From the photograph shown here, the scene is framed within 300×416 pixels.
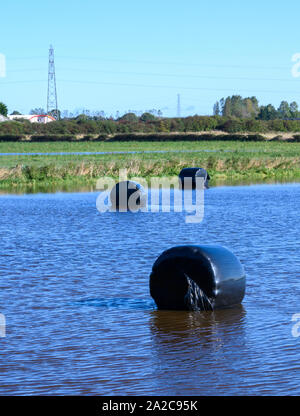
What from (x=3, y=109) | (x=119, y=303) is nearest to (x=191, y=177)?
(x=119, y=303)

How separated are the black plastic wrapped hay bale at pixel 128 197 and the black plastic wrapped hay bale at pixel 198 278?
1718 centimetres

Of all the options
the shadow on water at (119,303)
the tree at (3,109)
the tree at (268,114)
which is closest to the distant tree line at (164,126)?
the tree at (3,109)

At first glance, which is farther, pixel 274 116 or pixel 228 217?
pixel 274 116

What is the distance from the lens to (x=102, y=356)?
32.4 ft

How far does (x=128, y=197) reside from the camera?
2950 cm

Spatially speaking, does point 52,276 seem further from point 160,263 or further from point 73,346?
point 73,346

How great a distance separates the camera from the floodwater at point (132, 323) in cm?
893

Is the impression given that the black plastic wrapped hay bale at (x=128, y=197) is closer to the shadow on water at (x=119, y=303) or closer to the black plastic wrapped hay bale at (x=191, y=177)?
the black plastic wrapped hay bale at (x=191, y=177)

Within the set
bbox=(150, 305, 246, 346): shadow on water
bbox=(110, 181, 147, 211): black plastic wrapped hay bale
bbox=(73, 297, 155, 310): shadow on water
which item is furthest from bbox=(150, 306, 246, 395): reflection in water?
bbox=(110, 181, 147, 211): black plastic wrapped hay bale

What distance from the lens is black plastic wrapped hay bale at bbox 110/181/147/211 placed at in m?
29.2

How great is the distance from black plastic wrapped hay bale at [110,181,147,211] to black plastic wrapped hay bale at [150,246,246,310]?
17175 millimetres

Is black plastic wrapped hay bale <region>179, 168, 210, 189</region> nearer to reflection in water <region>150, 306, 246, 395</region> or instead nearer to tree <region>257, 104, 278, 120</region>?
reflection in water <region>150, 306, 246, 395</region>

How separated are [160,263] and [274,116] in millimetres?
185824
